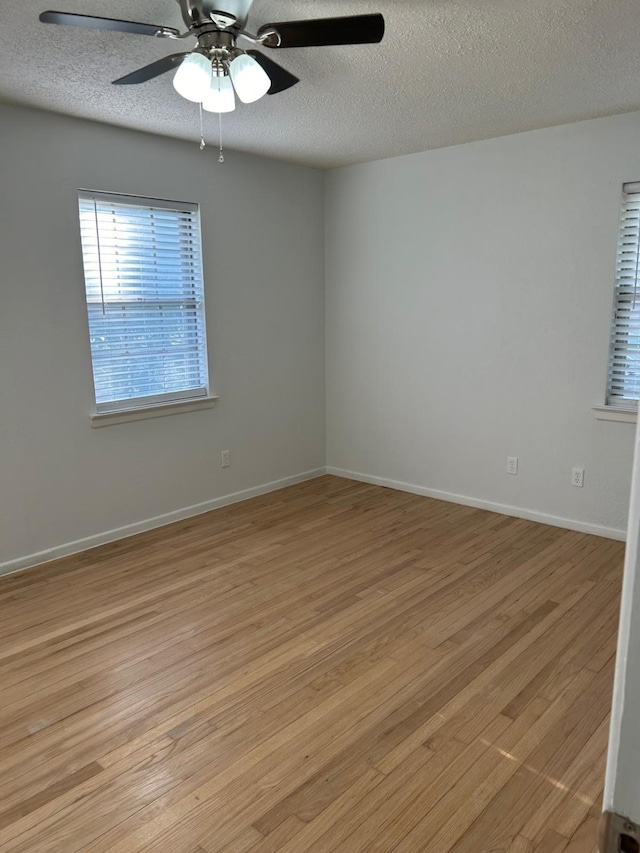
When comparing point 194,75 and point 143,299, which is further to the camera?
point 143,299

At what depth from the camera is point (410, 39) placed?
234cm

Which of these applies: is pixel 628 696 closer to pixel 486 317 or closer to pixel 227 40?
pixel 227 40

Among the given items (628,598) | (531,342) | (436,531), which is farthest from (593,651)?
(628,598)

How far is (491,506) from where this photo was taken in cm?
429

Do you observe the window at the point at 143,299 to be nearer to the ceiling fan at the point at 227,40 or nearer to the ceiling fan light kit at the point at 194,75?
the ceiling fan at the point at 227,40

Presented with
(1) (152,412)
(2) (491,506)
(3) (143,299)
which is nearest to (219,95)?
(3) (143,299)

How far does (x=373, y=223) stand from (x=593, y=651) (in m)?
3.40

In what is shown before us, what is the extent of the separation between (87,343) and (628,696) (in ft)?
11.9

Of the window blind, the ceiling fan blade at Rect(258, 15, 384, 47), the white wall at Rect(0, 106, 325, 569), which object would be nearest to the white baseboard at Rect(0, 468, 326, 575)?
the white wall at Rect(0, 106, 325, 569)

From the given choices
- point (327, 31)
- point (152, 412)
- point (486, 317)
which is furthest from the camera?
point (486, 317)

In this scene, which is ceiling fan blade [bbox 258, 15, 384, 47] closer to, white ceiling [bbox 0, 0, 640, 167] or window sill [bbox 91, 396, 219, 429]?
white ceiling [bbox 0, 0, 640, 167]

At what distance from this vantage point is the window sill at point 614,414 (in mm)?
3531

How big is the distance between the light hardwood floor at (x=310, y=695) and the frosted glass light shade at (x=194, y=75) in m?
2.28

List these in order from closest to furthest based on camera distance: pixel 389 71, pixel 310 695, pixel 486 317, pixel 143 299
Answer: pixel 310 695 < pixel 389 71 < pixel 143 299 < pixel 486 317
